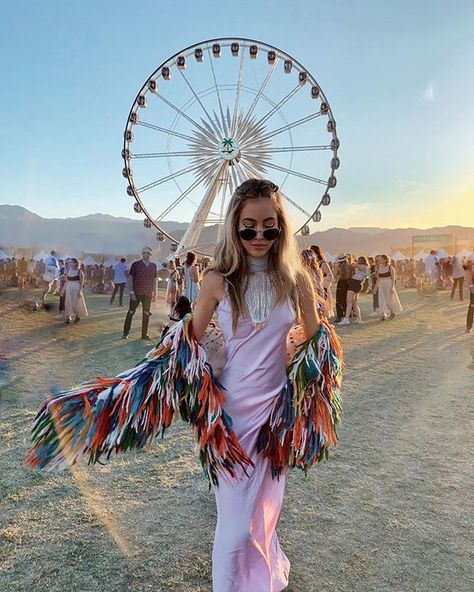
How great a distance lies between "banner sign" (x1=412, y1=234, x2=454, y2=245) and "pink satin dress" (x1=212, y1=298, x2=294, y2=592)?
47148mm

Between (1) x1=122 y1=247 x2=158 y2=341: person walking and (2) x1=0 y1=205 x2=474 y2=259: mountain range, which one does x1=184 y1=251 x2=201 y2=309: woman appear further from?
(2) x1=0 y1=205 x2=474 y2=259: mountain range

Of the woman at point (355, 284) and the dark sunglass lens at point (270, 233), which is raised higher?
the dark sunglass lens at point (270, 233)

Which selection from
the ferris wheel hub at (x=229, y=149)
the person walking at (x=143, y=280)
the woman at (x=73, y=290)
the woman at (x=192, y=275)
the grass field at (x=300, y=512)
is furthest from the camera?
the ferris wheel hub at (x=229, y=149)

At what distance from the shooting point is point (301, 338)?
2047 mm

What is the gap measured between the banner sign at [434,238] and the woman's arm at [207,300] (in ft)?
155

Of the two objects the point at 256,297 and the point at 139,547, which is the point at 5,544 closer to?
the point at 139,547

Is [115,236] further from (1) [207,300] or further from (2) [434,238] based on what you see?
(1) [207,300]

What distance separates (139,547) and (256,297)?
1.53 metres

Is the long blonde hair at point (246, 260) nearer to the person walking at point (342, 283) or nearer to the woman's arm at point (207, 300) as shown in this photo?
the woman's arm at point (207, 300)

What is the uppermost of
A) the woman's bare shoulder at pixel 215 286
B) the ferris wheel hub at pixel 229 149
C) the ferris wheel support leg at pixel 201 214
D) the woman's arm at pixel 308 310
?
the ferris wheel hub at pixel 229 149

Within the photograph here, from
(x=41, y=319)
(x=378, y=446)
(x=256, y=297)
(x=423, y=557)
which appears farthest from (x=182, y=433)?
(x=41, y=319)

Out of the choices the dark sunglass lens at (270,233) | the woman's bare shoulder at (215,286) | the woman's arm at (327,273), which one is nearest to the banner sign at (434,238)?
the woman's arm at (327,273)

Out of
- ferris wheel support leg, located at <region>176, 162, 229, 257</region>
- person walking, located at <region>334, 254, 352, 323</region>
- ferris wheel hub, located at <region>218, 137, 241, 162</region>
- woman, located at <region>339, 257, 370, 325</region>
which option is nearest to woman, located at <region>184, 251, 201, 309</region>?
person walking, located at <region>334, 254, 352, 323</region>

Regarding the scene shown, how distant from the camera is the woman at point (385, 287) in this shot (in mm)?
11695
